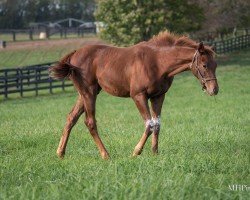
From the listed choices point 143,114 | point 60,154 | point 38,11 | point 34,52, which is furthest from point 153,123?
point 38,11

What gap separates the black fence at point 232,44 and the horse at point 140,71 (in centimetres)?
3740

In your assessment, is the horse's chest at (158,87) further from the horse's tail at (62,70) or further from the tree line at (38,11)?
the tree line at (38,11)

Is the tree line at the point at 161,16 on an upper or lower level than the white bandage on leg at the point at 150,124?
lower

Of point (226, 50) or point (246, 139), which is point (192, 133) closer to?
point (246, 139)

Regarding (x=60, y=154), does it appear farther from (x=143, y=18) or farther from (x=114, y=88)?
(x=143, y=18)

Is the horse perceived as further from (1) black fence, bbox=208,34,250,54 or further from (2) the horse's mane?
(1) black fence, bbox=208,34,250,54

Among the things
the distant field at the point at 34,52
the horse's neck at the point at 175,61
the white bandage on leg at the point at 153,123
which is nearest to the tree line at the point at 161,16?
the distant field at the point at 34,52

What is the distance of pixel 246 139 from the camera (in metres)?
9.23

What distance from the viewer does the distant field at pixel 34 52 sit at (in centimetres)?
4648

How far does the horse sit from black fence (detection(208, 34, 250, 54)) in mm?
37400

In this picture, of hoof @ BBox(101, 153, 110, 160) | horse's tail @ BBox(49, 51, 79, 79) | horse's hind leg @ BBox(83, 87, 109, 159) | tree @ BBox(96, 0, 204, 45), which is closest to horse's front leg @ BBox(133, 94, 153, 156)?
hoof @ BBox(101, 153, 110, 160)

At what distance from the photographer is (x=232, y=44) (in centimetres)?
4966

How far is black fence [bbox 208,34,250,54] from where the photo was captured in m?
47.0

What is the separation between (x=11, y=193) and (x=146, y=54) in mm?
3641
